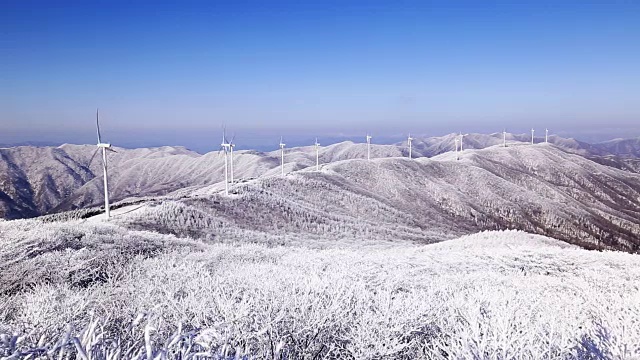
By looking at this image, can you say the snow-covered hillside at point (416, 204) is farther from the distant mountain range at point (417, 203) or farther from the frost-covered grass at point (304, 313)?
the frost-covered grass at point (304, 313)

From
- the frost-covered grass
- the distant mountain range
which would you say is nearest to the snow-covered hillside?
the distant mountain range

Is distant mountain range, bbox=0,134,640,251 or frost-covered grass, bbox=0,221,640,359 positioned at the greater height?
frost-covered grass, bbox=0,221,640,359

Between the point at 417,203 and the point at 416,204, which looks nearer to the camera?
the point at 416,204

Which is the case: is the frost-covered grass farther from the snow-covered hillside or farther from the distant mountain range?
the distant mountain range

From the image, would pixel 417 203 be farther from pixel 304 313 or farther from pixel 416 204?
pixel 304 313

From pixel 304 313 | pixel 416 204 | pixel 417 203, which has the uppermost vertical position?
pixel 304 313

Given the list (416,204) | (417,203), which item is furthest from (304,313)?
(417,203)

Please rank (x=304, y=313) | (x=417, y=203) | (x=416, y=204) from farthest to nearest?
1. (x=417, y=203)
2. (x=416, y=204)
3. (x=304, y=313)

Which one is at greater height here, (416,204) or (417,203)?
(417,203)

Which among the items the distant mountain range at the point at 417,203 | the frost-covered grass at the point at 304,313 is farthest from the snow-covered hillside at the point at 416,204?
the frost-covered grass at the point at 304,313

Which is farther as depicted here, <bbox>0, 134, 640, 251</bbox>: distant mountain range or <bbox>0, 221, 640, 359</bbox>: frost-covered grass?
<bbox>0, 134, 640, 251</bbox>: distant mountain range
